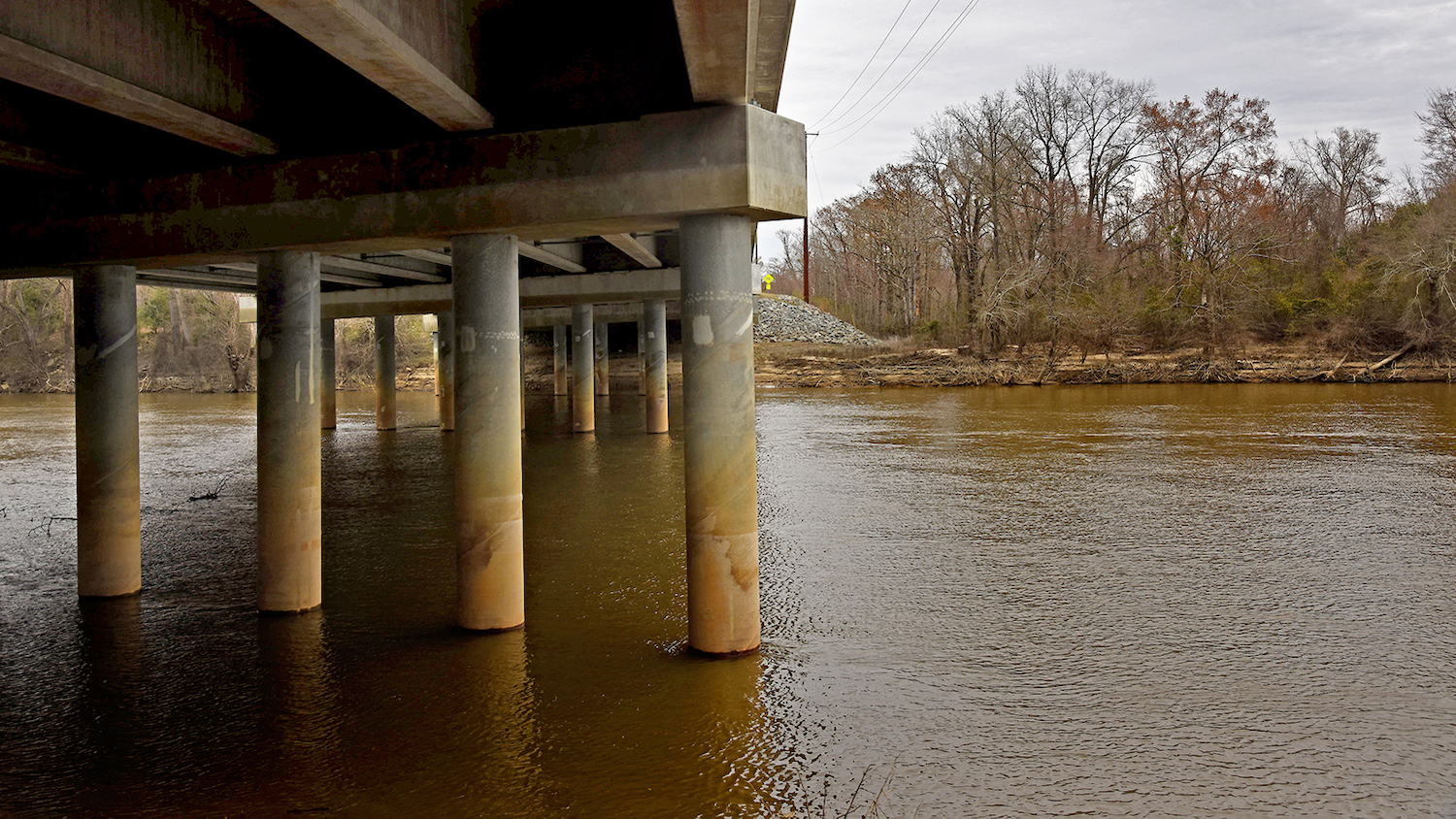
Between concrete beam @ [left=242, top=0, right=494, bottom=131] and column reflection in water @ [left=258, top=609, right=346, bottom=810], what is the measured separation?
4.25 metres

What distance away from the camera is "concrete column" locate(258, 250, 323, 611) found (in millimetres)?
8750

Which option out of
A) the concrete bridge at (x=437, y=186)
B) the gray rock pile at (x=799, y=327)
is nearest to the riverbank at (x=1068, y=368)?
the gray rock pile at (x=799, y=327)

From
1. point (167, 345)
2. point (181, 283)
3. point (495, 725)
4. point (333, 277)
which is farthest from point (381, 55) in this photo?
point (167, 345)

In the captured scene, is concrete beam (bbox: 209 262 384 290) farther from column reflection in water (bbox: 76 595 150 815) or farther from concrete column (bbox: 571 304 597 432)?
column reflection in water (bbox: 76 595 150 815)

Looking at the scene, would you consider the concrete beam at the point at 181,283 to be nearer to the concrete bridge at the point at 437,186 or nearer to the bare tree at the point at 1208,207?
the concrete bridge at the point at 437,186

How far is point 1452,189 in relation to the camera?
4128 cm

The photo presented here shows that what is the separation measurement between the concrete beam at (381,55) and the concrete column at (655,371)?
2065 centimetres

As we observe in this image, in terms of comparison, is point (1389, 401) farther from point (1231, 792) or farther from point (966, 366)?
point (1231, 792)

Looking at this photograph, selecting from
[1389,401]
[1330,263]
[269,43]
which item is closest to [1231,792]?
[269,43]

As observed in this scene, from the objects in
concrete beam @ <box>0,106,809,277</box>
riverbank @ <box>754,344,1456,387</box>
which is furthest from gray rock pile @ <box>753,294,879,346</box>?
concrete beam @ <box>0,106,809,277</box>

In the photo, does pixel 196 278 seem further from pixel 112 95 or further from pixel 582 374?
pixel 112 95

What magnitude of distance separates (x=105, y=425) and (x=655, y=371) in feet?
64.9

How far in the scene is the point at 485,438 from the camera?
812 cm

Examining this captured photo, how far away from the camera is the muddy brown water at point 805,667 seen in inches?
209
